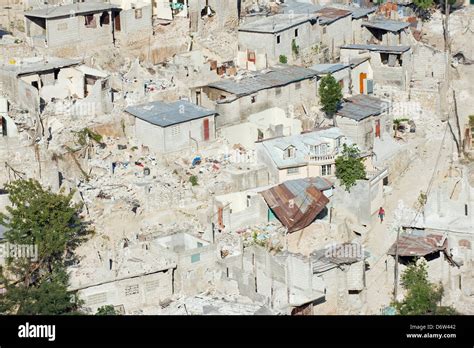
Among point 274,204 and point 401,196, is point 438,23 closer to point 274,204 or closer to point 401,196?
point 401,196

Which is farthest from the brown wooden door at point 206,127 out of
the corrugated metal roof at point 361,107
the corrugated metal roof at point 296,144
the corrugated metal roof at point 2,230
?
the corrugated metal roof at point 2,230

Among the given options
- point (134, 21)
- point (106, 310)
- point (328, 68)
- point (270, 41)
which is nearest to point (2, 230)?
point (106, 310)

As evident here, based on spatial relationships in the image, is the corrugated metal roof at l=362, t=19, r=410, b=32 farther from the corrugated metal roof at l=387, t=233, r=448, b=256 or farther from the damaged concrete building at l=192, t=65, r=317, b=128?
the corrugated metal roof at l=387, t=233, r=448, b=256

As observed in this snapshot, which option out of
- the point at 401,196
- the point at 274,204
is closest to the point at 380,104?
the point at 401,196

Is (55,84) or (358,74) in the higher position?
(55,84)

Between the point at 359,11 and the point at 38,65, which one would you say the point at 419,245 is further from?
the point at 359,11

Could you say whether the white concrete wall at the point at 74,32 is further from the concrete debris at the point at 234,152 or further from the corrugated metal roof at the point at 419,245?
the corrugated metal roof at the point at 419,245
